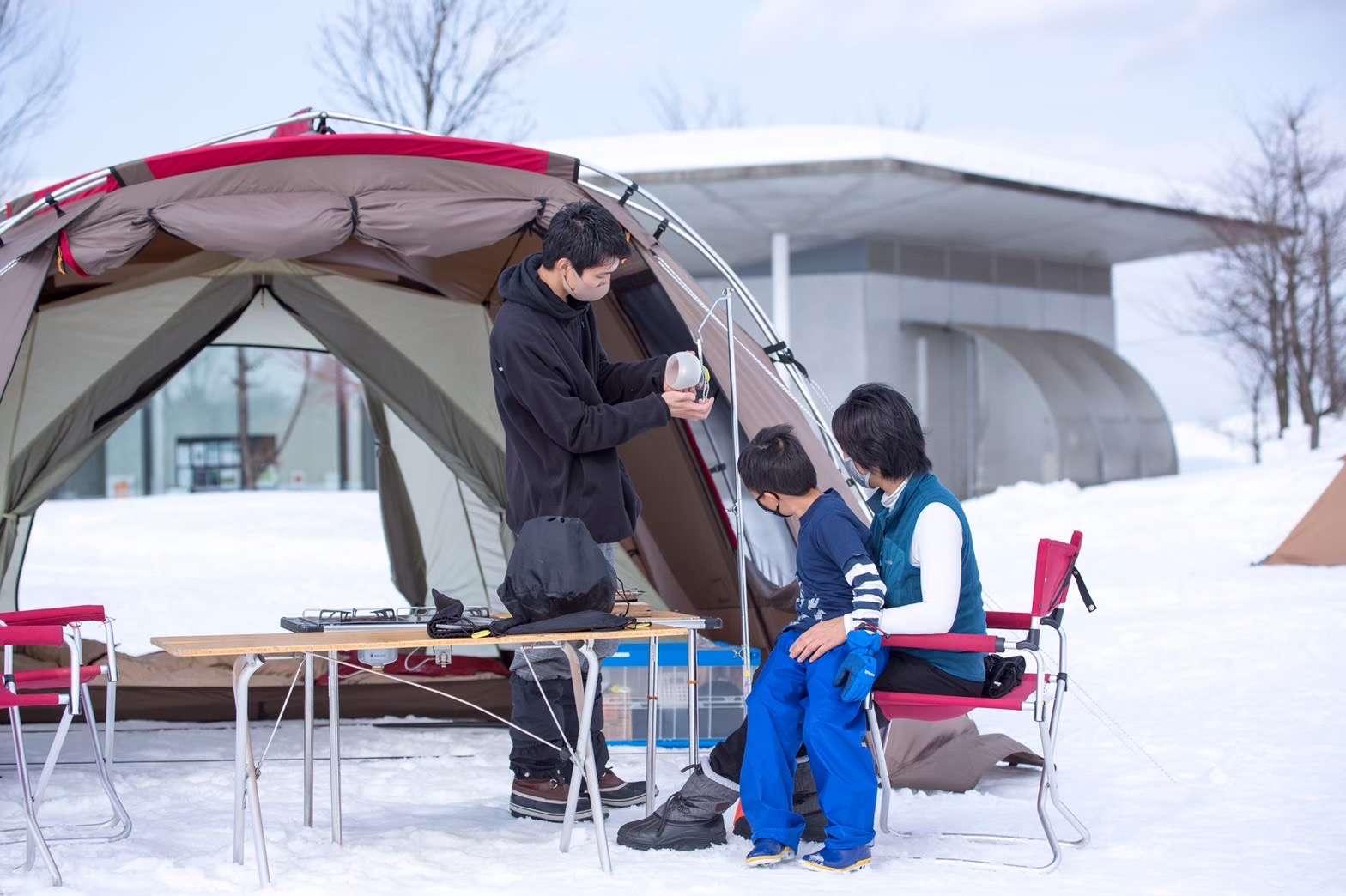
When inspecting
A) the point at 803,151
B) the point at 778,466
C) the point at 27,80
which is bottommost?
the point at 778,466

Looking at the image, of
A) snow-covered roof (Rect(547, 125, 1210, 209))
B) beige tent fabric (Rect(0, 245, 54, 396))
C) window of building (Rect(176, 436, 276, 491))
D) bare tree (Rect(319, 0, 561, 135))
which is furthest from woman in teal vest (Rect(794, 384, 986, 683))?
window of building (Rect(176, 436, 276, 491))

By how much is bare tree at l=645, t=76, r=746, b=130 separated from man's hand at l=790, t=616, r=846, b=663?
90.6 ft

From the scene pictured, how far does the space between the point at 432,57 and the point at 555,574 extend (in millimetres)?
12696

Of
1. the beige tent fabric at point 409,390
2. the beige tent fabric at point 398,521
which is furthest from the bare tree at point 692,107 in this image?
the beige tent fabric at point 409,390

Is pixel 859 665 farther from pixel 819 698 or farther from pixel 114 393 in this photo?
pixel 114 393

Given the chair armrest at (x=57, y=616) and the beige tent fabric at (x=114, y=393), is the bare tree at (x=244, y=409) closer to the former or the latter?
the beige tent fabric at (x=114, y=393)

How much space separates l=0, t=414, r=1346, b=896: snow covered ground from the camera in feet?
9.72

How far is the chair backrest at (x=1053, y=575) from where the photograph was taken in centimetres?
299

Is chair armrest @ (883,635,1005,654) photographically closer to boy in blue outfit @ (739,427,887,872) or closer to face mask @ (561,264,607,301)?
boy in blue outfit @ (739,427,887,872)

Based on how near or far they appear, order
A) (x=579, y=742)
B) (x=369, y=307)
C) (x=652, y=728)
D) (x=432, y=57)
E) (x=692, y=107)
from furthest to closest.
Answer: (x=692, y=107), (x=432, y=57), (x=369, y=307), (x=652, y=728), (x=579, y=742)

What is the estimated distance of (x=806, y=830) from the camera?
10.6 ft

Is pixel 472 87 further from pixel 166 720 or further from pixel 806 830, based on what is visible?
pixel 806 830

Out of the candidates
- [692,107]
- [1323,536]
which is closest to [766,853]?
[1323,536]

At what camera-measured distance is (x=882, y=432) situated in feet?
10.4
